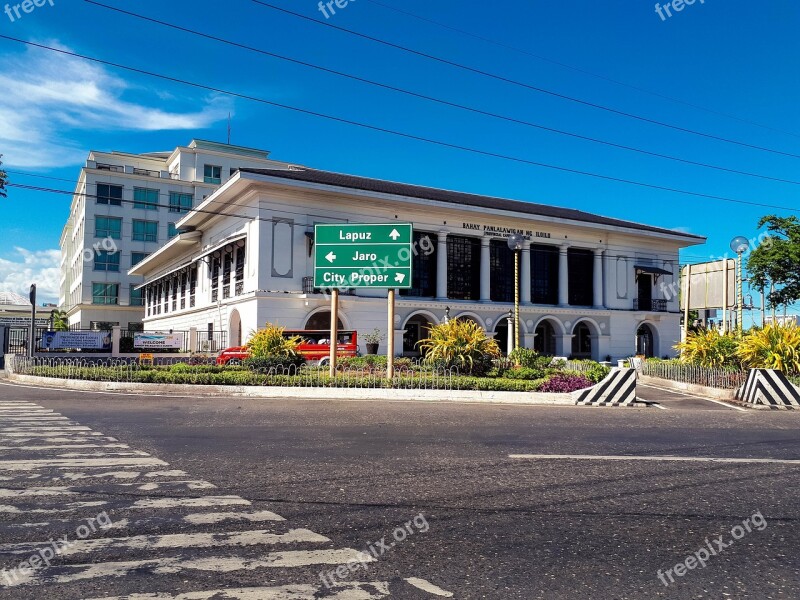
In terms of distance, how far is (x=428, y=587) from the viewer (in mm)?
4008

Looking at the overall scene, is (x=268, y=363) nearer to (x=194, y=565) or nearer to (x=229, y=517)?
(x=229, y=517)

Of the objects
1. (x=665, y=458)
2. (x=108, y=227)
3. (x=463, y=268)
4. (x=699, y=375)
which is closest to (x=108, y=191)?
(x=108, y=227)

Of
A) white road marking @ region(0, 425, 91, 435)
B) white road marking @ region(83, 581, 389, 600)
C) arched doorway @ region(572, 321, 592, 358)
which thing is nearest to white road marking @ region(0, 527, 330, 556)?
white road marking @ region(83, 581, 389, 600)

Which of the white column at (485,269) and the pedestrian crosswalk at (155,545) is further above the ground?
the white column at (485,269)

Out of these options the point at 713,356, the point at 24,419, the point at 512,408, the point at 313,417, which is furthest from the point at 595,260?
the point at 24,419

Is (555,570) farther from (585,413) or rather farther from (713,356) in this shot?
(713,356)

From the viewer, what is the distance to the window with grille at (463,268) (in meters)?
39.9

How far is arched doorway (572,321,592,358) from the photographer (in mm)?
46156

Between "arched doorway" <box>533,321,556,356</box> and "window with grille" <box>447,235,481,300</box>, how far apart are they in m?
7.24

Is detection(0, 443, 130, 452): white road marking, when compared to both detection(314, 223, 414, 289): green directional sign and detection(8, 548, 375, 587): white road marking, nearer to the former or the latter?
detection(8, 548, 375, 587): white road marking

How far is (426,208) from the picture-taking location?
37.6 m

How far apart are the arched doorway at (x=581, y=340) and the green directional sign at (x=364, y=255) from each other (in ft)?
93.6

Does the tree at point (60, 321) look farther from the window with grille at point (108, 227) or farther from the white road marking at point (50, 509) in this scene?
the white road marking at point (50, 509)

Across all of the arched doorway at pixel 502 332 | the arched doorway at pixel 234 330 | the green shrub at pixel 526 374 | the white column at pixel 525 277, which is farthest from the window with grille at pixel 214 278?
the green shrub at pixel 526 374
